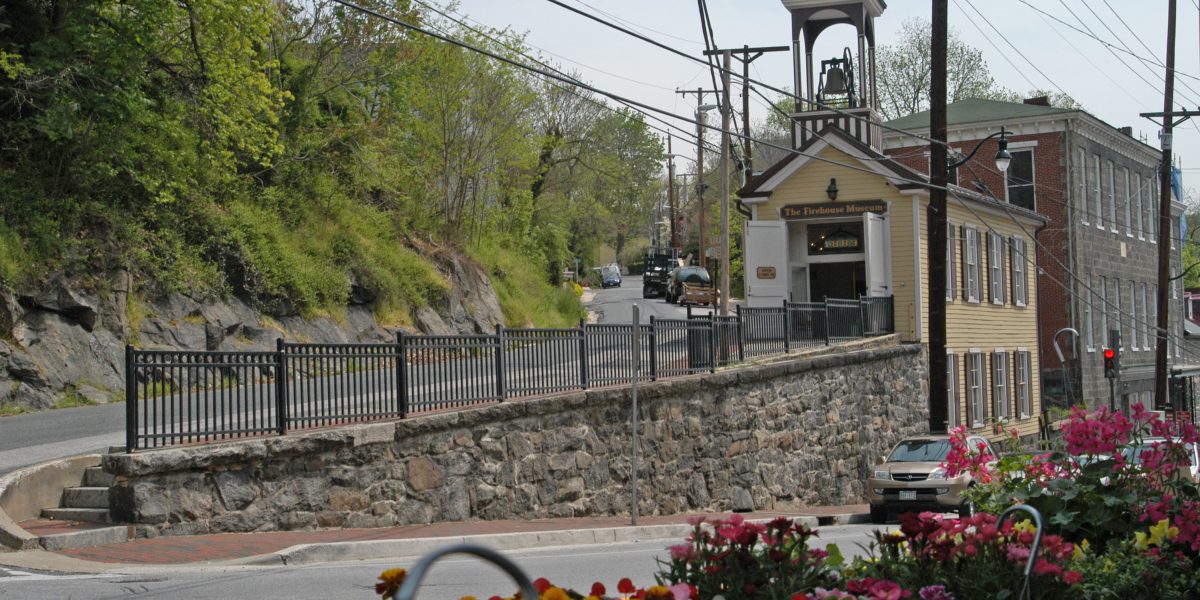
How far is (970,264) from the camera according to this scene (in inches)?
1319

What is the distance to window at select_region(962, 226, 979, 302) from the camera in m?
33.0

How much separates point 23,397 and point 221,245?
7.12 metres

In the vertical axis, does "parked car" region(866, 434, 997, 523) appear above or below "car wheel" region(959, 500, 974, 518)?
below

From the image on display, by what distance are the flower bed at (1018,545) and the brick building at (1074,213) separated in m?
34.4

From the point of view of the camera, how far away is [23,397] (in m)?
20.6

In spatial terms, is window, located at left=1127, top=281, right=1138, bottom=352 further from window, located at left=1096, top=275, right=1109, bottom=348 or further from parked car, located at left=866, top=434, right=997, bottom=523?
parked car, located at left=866, top=434, right=997, bottom=523

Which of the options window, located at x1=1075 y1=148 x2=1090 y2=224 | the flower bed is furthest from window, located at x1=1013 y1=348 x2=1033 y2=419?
the flower bed

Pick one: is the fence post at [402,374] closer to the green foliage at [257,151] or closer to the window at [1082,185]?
the green foliage at [257,151]

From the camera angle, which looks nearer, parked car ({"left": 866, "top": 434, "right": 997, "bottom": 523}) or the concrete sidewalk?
the concrete sidewalk

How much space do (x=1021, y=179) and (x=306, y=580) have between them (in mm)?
37839

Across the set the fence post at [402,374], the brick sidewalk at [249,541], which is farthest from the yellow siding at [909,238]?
the fence post at [402,374]

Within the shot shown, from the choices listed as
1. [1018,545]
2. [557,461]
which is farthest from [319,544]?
[1018,545]

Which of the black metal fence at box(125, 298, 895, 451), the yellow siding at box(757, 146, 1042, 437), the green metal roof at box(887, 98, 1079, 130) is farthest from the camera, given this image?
the green metal roof at box(887, 98, 1079, 130)

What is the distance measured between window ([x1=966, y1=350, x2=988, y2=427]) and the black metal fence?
12.5 meters
